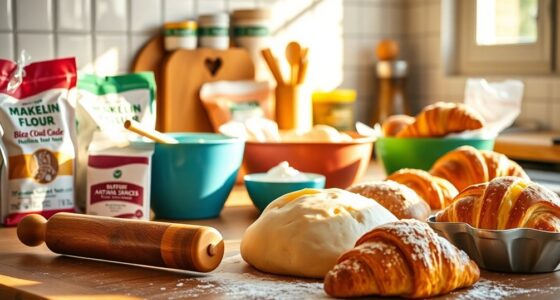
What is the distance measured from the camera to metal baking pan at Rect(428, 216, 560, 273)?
1.12 metres

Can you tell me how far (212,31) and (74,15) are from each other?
13.5 inches

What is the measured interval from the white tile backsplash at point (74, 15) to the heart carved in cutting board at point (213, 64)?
0.30 meters

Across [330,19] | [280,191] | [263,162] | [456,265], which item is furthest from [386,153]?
[456,265]

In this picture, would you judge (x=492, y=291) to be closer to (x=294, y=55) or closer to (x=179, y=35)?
(x=294, y=55)

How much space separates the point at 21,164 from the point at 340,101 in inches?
45.4

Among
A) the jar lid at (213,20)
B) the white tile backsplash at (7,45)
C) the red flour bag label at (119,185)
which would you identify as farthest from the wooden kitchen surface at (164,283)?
the jar lid at (213,20)

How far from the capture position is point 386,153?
2.00 m

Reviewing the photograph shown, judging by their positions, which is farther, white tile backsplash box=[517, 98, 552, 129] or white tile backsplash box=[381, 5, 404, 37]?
white tile backsplash box=[381, 5, 404, 37]

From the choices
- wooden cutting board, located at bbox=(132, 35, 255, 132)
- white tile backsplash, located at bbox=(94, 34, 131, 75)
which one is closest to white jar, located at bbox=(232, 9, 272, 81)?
wooden cutting board, located at bbox=(132, 35, 255, 132)

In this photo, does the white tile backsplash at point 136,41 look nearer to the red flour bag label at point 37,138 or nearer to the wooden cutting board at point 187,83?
the wooden cutting board at point 187,83

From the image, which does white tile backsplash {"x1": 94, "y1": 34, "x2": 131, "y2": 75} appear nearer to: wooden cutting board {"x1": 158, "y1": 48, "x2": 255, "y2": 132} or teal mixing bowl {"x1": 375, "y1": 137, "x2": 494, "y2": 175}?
wooden cutting board {"x1": 158, "y1": 48, "x2": 255, "y2": 132}

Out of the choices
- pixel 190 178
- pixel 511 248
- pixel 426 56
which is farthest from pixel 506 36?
pixel 511 248

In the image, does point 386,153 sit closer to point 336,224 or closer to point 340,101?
point 340,101

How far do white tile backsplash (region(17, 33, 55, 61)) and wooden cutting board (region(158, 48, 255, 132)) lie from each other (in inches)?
11.0
